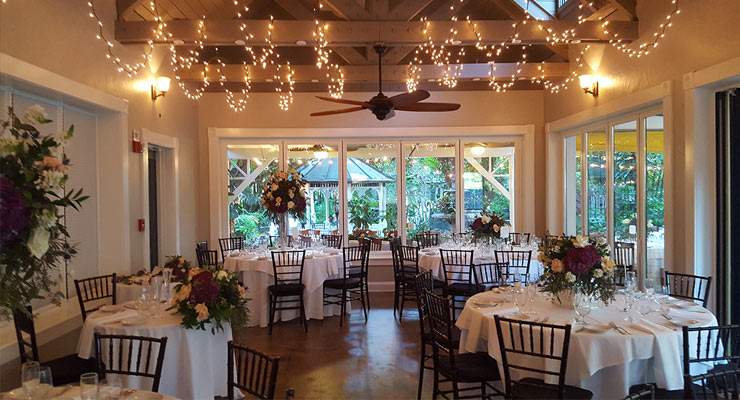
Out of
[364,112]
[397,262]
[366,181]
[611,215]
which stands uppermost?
[364,112]

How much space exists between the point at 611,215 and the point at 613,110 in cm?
137

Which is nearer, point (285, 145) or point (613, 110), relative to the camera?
point (613, 110)

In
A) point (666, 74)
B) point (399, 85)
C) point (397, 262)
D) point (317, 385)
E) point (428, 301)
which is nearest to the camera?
point (428, 301)

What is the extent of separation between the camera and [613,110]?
5984mm

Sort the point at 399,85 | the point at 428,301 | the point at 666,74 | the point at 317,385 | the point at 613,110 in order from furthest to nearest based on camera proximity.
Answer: the point at 399,85, the point at 613,110, the point at 666,74, the point at 317,385, the point at 428,301

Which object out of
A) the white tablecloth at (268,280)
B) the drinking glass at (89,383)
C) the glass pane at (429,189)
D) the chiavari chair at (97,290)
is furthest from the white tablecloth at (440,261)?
the drinking glass at (89,383)

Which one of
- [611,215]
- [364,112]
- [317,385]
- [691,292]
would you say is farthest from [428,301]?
[364,112]

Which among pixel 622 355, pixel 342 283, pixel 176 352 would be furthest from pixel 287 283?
pixel 622 355

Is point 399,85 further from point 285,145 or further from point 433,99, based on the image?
point 285,145

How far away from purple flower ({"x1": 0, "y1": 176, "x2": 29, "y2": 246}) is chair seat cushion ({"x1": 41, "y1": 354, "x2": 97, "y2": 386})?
2.12 metres

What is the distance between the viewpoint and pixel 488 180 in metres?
8.59

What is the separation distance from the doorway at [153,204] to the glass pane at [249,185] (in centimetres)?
177

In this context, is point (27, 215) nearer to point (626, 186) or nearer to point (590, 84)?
point (626, 186)

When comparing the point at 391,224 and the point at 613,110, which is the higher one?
the point at 613,110
